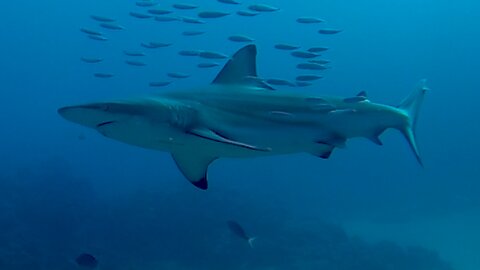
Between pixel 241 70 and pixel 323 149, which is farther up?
pixel 241 70

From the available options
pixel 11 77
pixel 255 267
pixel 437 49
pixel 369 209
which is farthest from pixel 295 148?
pixel 11 77

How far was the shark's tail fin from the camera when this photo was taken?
21.6 feet

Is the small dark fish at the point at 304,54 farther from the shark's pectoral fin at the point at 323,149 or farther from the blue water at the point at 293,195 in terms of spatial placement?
the shark's pectoral fin at the point at 323,149

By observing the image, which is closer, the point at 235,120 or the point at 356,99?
the point at 235,120

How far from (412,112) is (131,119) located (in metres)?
3.91

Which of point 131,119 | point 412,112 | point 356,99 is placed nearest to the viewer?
point 131,119

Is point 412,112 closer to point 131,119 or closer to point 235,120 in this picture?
point 235,120

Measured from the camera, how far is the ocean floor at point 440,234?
1161 inches

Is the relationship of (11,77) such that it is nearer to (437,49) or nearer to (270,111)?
(437,49)

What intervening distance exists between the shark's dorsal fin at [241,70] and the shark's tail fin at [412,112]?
74.7 inches

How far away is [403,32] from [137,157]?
287 ft

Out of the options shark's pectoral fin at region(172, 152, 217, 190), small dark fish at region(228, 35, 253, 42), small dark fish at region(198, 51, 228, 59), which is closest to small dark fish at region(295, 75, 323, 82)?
small dark fish at region(228, 35, 253, 42)

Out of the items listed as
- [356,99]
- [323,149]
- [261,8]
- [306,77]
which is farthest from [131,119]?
[261,8]

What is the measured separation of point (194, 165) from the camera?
17.8 feet
